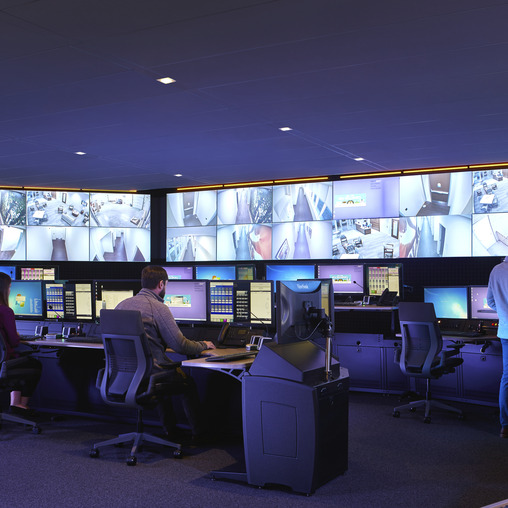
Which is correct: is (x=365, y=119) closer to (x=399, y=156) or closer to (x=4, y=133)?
(x=399, y=156)

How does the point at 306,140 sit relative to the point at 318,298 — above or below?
above

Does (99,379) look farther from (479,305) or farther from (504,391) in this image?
(479,305)

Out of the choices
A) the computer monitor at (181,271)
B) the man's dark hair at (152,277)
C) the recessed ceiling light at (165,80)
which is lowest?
the man's dark hair at (152,277)

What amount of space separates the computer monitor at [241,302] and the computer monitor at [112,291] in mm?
919

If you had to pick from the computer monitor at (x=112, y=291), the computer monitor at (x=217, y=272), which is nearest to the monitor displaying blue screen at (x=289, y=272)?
the computer monitor at (x=217, y=272)

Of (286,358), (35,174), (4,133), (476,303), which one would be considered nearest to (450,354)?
(476,303)

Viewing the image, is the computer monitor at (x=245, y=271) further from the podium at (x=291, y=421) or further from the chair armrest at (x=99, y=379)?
the podium at (x=291, y=421)

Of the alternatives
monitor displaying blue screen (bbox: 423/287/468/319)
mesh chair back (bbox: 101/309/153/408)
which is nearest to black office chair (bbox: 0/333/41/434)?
mesh chair back (bbox: 101/309/153/408)

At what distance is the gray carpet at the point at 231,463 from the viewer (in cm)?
368

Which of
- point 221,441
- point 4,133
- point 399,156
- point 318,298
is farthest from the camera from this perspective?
point 399,156

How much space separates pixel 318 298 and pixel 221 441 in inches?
61.0

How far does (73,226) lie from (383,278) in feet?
16.5

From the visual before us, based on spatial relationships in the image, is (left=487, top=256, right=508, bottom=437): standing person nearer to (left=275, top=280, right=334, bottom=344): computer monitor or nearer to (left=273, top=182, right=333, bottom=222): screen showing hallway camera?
(left=275, top=280, right=334, bottom=344): computer monitor

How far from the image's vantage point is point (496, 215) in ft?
26.2
